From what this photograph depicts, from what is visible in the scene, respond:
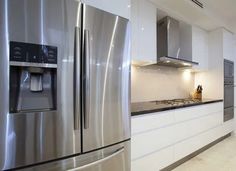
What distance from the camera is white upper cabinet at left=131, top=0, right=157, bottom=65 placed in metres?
2.13

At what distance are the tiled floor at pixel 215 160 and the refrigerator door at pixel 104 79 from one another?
4.95 feet

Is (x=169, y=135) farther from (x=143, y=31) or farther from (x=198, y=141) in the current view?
(x=143, y=31)

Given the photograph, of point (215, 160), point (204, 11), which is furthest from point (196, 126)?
point (204, 11)

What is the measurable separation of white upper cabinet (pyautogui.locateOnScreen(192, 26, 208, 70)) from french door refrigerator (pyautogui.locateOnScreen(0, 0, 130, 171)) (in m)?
2.28

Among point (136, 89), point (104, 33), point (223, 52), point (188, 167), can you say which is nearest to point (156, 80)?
point (136, 89)

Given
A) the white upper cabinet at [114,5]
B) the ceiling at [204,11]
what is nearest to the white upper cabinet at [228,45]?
the ceiling at [204,11]

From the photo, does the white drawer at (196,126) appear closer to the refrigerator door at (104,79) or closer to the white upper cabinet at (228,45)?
the refrigerator door at (104,79)

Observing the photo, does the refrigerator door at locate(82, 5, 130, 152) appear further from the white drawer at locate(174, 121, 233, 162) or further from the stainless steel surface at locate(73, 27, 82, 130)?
the white drawer at locate(174, 121, 233, 162)

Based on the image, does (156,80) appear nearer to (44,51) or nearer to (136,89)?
(136,89)

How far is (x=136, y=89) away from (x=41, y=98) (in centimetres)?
178

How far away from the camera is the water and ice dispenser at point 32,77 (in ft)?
3.03

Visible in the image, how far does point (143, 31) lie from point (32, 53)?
5.25 feet

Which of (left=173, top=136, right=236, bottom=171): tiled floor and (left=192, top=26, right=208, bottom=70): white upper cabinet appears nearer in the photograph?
(left=173, top=136, right=236, bottom=171): tiled floor

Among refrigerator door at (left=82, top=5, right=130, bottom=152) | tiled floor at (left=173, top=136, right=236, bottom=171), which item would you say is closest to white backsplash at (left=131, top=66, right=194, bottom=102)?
tiled floor at (left=173, top=136, right=236, bottom=171)
